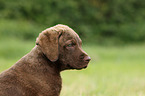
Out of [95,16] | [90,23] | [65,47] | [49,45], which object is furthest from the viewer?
[90,23]

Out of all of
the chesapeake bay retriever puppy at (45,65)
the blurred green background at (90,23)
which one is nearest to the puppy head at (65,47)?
the chesapeake bay retriever puppy at (45,65)

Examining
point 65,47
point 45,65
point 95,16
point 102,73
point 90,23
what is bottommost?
point 90,23

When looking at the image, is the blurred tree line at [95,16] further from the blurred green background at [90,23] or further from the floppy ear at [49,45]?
the floppy ear at [49,45]

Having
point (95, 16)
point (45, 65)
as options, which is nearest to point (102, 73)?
point (45, 65)

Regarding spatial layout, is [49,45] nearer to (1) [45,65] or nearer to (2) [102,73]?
(1) [45,65]

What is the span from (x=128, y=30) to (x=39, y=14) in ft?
41.4

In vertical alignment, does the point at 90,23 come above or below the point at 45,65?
below

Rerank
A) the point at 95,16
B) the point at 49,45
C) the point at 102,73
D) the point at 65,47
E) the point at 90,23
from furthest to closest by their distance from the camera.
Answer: the point at 90,23 → the point at 95,16 → the point at 102,73 → the point at 65,47 → the point at 49,45

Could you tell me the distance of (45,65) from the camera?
4223mm

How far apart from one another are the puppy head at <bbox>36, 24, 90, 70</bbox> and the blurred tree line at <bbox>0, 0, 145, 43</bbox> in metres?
24.8

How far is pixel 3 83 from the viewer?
3.93 m

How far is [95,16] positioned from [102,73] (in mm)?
22861

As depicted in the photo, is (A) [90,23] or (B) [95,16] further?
(A) [90,23]

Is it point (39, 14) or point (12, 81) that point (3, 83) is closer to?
point (12, 81)
